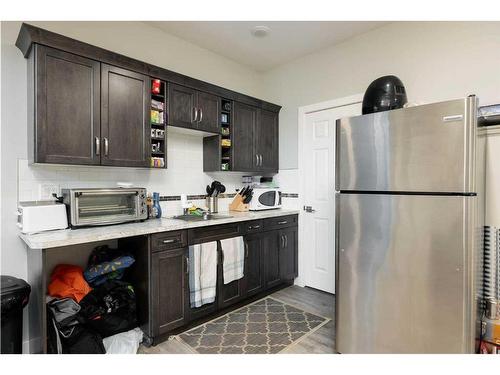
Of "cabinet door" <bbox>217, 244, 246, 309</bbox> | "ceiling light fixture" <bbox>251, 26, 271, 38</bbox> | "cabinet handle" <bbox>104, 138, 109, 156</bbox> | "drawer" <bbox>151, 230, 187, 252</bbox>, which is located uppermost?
"ceiling light fixture" <bbox>251, 26, 271, 38</bbox>

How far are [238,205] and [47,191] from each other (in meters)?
1.86

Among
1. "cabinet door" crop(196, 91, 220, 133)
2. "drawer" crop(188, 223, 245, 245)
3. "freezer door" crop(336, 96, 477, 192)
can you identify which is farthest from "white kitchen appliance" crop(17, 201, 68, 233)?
"freezer door" crop(336, 96, 477, 192)

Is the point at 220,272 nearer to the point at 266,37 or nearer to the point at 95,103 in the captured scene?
the point at 95,103

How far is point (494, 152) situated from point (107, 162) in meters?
2.81

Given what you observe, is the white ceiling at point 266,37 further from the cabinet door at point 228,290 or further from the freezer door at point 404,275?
the cabinet door at point 228,290

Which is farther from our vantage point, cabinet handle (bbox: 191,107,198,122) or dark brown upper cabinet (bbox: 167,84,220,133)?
cabinet handle (bbox: 191,107,198,122)

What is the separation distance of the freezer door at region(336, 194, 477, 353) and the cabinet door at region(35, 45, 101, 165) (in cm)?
195

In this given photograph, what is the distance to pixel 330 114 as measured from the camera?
10.6 ft

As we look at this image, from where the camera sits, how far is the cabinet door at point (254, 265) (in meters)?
2.89

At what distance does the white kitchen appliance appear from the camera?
1.85m

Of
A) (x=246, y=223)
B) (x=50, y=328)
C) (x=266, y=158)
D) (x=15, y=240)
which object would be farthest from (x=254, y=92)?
(x=50, y=328)

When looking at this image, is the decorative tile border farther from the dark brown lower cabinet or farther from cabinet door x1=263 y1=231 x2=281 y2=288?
cabinet door x1=263 y1=231 x2=281 y2=288

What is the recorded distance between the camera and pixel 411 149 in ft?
5.58

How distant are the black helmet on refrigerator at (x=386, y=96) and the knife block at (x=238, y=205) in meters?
1.71
